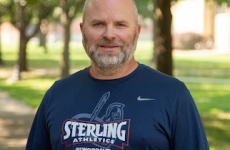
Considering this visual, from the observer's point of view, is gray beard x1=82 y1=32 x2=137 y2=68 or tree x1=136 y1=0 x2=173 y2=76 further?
tree x1=136 y1=0 x2=173 y2=76

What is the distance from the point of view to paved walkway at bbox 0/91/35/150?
7777mm

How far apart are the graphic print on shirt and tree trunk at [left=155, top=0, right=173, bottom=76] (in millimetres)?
5954

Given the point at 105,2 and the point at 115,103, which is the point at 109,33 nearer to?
the point at 105,2

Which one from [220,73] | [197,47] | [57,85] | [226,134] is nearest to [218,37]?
[197,47]

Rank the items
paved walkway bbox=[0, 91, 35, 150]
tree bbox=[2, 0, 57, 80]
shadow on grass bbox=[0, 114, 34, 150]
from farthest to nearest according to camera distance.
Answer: tree bbox=[2, 0, 57, 80] < paved walkway bbox=[0, 91, 35, 150] < shadow on grass bbox=[0, 114, 34, 150]

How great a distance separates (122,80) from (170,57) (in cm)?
597

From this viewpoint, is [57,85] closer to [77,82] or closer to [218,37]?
[77,82]

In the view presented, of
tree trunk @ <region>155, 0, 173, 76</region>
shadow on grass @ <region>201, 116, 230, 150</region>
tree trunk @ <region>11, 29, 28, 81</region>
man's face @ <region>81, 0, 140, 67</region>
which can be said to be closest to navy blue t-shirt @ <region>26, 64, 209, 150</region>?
man's face @ <region>81, 0, 140, 67</region>

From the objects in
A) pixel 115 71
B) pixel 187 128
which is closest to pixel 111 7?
pixel 115 71

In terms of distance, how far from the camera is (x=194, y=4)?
43.1 metres

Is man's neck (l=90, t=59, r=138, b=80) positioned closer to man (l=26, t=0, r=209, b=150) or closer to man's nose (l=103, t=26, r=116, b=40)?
man (l=26, t=0, r=209, b=150)

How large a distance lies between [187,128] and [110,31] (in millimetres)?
629

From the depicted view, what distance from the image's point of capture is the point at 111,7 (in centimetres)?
233

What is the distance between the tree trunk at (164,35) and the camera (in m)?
8.09
